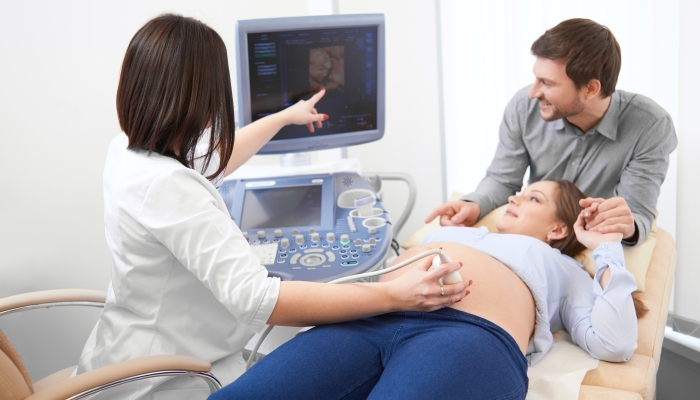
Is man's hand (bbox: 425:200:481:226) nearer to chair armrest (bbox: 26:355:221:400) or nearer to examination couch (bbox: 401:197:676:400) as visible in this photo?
examination couch (bbox: 401:197:676:400)

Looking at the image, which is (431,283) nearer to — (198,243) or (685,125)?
(198,243)

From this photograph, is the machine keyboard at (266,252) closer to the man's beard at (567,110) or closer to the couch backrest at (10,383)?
the couch backrest at (10,383)

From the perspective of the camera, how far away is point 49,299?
1.47 metres

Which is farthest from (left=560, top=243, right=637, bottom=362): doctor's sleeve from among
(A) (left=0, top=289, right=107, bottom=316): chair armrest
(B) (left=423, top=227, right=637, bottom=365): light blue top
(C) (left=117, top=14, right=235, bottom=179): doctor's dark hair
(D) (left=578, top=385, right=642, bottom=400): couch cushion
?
(A) (left=0, top=289, right=107, bottom=316): chair armrest

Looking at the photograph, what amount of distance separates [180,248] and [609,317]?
39.4 inches

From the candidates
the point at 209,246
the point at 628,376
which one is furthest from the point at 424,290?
the point at 628,376

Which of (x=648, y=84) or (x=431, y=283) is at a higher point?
(x=648, y=84)

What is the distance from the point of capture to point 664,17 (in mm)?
2244

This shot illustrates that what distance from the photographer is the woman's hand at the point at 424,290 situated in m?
1.23

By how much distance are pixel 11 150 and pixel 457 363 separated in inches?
75.0

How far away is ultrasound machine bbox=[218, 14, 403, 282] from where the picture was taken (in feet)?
5.85

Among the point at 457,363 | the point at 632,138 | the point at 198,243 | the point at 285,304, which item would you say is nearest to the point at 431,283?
the point at 457,363

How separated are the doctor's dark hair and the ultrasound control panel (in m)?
0.51

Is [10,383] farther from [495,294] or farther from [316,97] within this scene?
[316,97]
